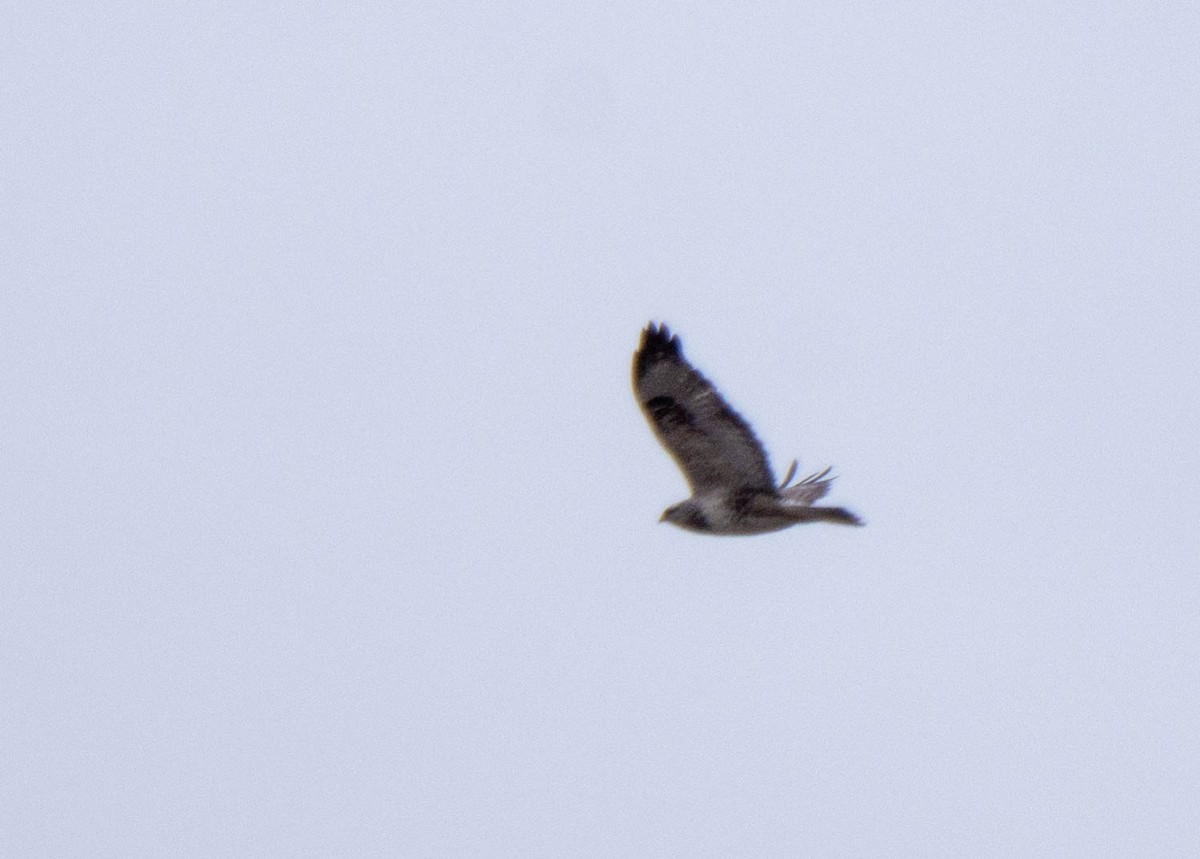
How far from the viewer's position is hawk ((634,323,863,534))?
11703 mm

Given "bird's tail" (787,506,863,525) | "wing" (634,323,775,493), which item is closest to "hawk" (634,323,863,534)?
"wing" (634,323,775,493)

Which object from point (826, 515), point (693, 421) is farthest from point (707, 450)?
point (826, 515)

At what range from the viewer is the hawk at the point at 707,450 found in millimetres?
11703

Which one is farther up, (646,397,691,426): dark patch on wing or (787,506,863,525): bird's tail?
(646,397,691,426): dark patch on wing

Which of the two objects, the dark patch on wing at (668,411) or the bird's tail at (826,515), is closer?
the bird's tail at (826,515)

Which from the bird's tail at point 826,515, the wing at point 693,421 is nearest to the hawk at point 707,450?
the wing at point 693,421

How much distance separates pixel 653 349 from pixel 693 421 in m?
0.52

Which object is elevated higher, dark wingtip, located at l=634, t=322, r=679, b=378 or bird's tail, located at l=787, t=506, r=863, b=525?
dark wingtip, located at l=634, t=322, r=679, b=378

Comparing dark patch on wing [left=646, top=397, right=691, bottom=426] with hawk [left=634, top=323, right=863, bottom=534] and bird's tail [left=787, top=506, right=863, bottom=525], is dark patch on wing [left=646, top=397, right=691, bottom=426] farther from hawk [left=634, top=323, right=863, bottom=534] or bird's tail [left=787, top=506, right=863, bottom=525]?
bird's tail [left=787, top=506, right=863, bottom=525]

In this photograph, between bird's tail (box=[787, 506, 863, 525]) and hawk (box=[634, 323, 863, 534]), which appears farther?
hawk (box=[634, 323, 863, 534])

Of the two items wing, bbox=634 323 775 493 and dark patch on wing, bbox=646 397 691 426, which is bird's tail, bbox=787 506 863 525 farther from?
dark patch on wing, bbox=646 397 691 426

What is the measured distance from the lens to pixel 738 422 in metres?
11.7

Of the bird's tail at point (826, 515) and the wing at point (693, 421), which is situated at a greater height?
the wing at point (693, 421)

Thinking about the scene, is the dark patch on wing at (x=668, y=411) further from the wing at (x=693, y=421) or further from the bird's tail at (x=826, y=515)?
the bird's tail at (x=826, y=515)
